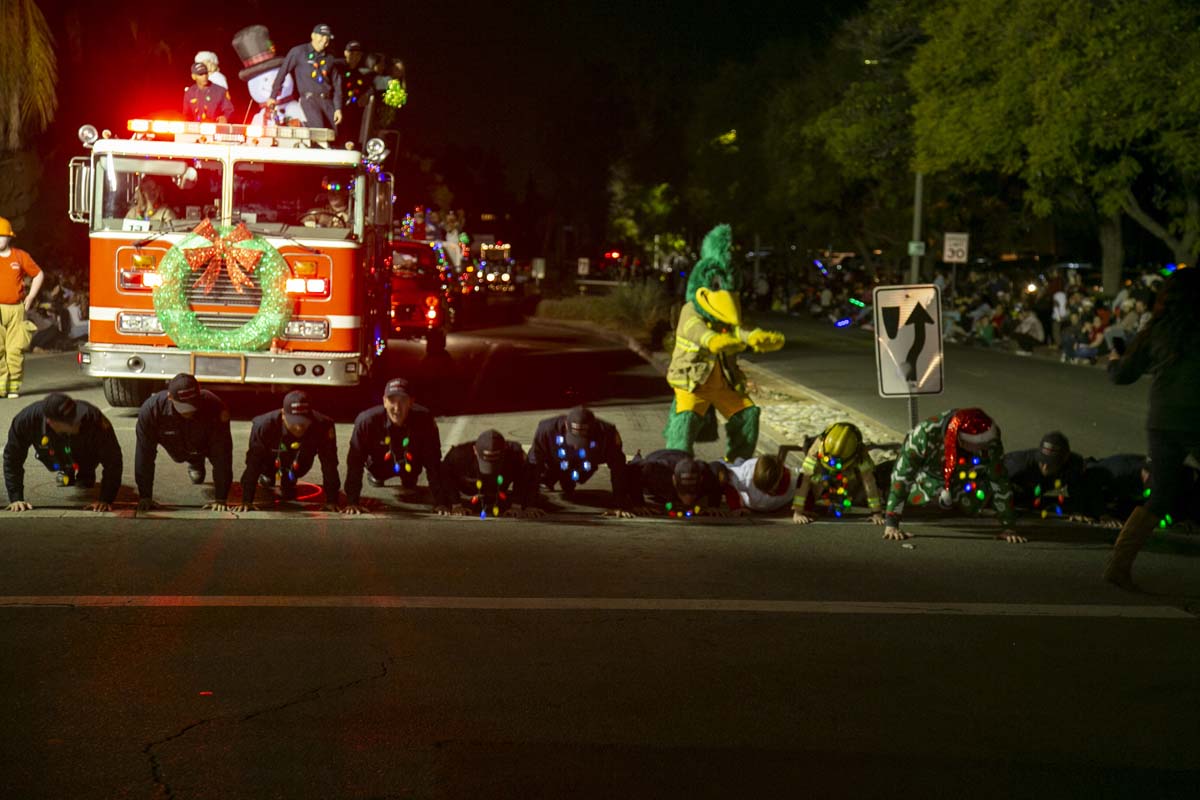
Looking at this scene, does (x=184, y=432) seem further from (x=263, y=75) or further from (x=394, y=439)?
(x=263, y=75)

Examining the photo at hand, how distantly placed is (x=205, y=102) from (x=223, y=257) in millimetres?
2199

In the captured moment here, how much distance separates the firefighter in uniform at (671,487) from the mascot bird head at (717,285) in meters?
1.22

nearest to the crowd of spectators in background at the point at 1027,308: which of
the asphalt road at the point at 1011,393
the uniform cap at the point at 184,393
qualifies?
the asphalt road at the point at 1011,393

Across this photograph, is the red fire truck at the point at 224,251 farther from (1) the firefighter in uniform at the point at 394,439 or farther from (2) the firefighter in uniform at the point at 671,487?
(2) the firefighter in uniform at the point at 671,487

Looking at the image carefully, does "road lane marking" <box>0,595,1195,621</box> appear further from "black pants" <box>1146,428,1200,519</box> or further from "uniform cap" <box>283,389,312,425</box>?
"uniform cap" <box>283,389,312,425</box>

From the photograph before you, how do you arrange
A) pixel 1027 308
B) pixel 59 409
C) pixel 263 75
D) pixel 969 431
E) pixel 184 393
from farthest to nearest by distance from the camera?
pixel 1027 308, pixel 263 75, pixel 184 393, pixel 59 409, pixel 969 431

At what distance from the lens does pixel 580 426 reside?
1011 centimetres

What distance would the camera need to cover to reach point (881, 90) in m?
40.1

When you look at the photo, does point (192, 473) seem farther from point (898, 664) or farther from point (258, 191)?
point (898, 664)

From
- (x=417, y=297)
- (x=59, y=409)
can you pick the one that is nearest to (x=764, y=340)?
(x=59, y=409)

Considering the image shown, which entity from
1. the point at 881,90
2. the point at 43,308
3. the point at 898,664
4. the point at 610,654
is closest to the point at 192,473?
the point at 610,654

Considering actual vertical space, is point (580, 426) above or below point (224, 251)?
below

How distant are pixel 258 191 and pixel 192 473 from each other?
13.7 ft

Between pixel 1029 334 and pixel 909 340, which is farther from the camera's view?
pixel 1029 334
